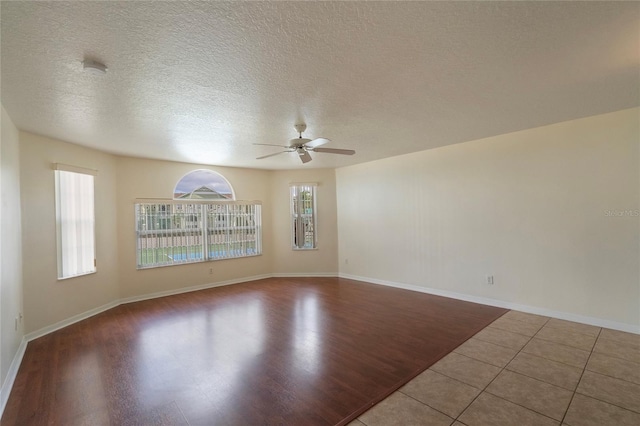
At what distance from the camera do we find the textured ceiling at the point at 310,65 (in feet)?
5.34

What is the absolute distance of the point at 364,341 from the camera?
128 inches

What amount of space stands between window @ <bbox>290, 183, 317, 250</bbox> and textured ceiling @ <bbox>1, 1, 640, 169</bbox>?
317cm

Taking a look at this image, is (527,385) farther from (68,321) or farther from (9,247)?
(68,321)

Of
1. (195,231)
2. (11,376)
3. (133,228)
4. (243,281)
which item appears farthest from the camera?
(243,281)

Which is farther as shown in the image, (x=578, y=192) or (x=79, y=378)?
(x=578, y=192)

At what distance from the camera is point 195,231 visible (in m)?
5.87

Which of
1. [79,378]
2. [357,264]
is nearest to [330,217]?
[357,264]

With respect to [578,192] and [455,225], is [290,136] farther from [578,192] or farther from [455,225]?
[578,192]

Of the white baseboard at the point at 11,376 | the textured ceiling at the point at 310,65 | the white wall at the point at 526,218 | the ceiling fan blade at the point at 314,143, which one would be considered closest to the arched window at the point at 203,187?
the textured ceiling at the point at 310,65

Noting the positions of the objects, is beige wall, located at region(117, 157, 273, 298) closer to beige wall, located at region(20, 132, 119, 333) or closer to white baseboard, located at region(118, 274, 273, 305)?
white baseboard, located at region(118, 274, 273, 305)

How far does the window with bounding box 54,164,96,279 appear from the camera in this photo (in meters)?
3.94

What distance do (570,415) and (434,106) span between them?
2.84m

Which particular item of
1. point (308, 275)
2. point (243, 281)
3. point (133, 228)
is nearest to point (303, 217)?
point (308, 275)

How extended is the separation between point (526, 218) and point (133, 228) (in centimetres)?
646
